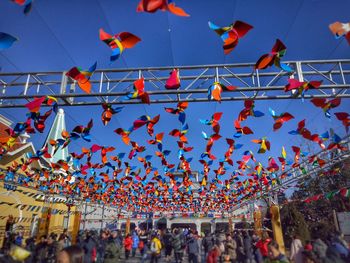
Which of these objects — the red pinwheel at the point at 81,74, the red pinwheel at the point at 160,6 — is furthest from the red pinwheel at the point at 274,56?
the red pinwheel at the point at 81,74

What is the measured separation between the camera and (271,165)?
16.0 m

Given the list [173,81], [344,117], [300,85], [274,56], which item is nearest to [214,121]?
[173,81]

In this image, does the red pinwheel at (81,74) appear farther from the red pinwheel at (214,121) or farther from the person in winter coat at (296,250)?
the person in winter coat at (296,250)

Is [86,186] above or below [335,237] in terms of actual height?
above

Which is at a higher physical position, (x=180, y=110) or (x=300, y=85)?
(x=180, y=110)

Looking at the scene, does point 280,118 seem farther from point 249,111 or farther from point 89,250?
point 89,250

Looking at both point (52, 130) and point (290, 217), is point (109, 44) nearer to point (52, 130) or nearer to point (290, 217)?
point (290, 217)

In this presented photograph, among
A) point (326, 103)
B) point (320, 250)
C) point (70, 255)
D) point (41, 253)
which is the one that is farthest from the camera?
point (41, 253)

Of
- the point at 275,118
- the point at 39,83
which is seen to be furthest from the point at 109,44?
the point at 275,118

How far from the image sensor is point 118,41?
582 centimetres

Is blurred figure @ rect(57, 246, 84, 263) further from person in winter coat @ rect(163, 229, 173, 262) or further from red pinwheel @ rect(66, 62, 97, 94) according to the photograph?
person in winter coat @ rect(163, 229, 173, 262)

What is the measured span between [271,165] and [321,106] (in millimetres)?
7808

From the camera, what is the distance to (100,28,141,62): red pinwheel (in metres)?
5.73

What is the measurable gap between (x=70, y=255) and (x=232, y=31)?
18.0 ft
